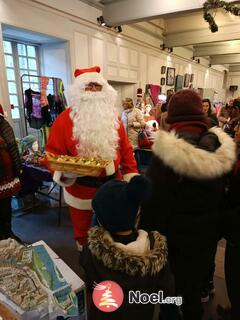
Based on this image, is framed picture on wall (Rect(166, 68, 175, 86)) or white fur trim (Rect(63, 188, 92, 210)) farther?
framed picture on wall (Rect(166, 68, 175, 86))

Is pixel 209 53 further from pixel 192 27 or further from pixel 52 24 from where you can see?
pixel 52 24

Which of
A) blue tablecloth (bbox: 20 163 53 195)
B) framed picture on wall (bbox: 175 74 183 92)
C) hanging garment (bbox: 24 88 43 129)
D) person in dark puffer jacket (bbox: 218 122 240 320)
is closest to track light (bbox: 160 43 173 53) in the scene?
framed picture on wall (bbox: 175 74 183 92)

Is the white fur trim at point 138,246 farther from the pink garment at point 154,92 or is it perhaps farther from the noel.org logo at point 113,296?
the pink garment at point 154,92

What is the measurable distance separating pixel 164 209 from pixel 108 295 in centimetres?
42

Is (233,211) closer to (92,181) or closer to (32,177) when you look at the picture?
(92,181)

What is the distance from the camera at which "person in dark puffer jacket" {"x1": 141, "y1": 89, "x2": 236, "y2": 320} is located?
1.01 meters

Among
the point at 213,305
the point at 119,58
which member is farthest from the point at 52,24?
the point at 213,305

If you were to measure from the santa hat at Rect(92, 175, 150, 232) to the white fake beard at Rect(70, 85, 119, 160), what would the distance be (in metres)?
0.69

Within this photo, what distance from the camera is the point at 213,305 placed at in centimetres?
167

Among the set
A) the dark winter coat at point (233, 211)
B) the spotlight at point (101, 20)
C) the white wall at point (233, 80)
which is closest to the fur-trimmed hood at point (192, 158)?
the dark winter coat at point (233, 211)

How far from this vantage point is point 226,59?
31.6 feet

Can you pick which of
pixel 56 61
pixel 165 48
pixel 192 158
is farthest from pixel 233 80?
pixel 192 158

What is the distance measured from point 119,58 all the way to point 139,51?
3.08ft

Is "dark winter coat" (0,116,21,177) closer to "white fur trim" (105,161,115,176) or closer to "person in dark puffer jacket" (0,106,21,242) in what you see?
"person in dark puffer jacket" (0,106,21,242)
